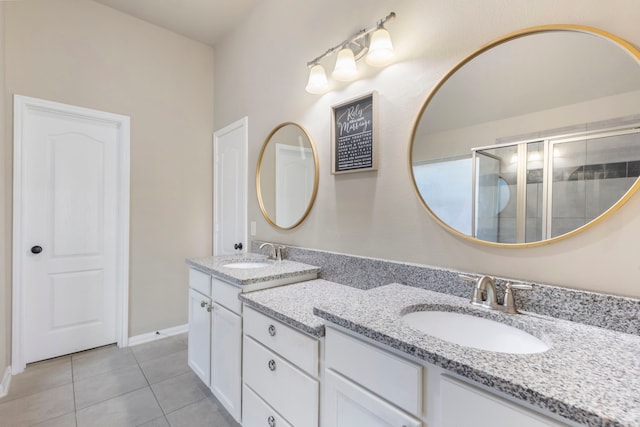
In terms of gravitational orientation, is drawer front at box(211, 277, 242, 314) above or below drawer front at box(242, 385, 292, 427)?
above

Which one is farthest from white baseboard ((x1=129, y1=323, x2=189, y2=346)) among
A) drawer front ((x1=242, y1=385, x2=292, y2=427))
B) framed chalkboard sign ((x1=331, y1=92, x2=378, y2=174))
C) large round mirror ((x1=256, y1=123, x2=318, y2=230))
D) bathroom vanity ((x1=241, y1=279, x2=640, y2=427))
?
framed chalkboard sign ((x1=331, y1=92, x2=378, y2=174))

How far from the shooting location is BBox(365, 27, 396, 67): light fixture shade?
1.44 meters

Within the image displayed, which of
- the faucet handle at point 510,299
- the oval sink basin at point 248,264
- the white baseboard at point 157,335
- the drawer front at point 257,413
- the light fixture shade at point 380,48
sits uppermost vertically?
the light fixture shade at point 380,48

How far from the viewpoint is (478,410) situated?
66cm

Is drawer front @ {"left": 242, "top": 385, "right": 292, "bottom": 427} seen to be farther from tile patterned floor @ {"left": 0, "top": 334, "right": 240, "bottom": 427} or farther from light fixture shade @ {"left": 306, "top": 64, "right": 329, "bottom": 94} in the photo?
light fixture shade @ {"left": 306, "top": 64, "right": 329, "bottom": 94}

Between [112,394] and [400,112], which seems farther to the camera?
[112,394]

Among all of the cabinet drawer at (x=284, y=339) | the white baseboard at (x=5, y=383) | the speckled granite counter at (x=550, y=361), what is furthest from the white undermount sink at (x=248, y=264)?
the white baseboard at (x=5, y=383)

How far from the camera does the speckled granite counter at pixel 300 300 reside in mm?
1137

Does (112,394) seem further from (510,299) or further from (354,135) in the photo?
(510,299)

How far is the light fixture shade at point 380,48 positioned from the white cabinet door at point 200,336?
1.72 m

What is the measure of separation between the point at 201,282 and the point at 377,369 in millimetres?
1472

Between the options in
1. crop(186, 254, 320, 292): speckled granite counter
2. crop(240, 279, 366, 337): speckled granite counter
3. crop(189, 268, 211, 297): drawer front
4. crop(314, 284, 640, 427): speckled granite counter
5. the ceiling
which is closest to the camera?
crop(314, 284, 640, 427): speckled granite counter

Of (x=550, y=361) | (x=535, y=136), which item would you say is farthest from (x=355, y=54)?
(x=550, y=361)

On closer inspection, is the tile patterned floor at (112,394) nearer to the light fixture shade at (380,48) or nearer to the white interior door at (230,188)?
the white interior door at (230,188)
